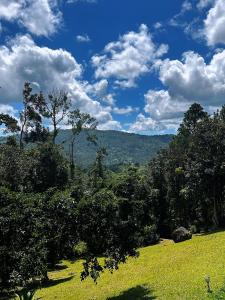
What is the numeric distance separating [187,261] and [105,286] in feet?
28.2

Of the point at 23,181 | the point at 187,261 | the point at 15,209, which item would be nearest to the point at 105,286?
the point at 187,261

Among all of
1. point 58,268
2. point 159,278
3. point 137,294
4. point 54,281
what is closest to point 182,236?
point 58,268

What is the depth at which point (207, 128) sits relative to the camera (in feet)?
213

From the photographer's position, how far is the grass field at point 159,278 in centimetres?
3150

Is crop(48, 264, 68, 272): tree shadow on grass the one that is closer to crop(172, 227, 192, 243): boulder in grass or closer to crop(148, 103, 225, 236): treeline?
crop(172, 227, 192, 243): boulder in grass

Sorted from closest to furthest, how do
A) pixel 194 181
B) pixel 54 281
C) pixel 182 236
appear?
pixel 54 281
pixel 182 236
pixel 194 181

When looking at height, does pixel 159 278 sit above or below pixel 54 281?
above

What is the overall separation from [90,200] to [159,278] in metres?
10.7

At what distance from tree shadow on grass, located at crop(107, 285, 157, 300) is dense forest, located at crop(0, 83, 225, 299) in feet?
8.57

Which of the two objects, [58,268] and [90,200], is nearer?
[90,200]

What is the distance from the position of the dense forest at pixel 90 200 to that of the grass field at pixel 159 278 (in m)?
2.15

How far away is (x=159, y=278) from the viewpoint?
121 ft

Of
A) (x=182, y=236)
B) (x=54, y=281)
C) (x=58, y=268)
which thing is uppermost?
(x=182, y=236)

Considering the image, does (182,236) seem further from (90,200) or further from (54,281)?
(90,200)
